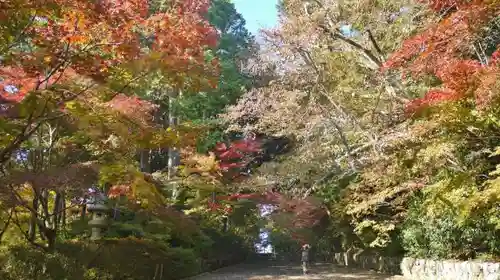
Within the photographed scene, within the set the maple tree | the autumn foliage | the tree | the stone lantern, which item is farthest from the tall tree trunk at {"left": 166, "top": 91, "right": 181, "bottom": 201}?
the autumn foliage

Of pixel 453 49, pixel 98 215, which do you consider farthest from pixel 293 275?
pixel 453 49

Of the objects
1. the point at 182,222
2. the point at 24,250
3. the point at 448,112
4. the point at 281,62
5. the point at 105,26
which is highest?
the point at 281,62

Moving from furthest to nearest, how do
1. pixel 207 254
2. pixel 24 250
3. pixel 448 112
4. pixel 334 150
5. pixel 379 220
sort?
pixel 207 254 → pixel 334 150 → pixel 379 220 → pixel 448 112 → pixel 24 250

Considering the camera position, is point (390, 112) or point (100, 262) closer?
point (100, 262)

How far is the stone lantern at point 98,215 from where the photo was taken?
1154 cm

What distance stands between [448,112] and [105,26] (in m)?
6.35

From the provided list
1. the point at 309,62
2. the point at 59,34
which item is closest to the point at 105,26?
the point at 59,34

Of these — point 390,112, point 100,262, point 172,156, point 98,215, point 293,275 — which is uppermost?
point 390,112

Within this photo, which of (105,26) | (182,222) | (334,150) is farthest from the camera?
(334,150)

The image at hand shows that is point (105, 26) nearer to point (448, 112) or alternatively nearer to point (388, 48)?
point (448, 112)

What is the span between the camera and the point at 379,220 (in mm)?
15859

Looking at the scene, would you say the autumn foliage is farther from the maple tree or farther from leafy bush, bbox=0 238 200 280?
leafy bush, bbox=0 238 200 280

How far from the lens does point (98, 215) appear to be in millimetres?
11805

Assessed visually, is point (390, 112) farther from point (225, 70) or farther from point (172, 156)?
point (225, 70)
